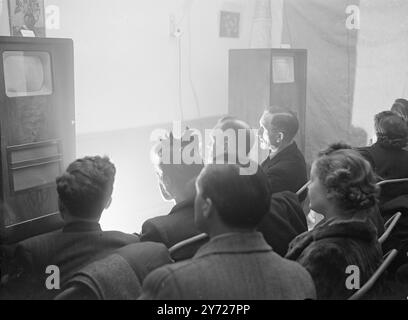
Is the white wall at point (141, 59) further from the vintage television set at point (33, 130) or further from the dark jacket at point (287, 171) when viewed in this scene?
the dark jacket at point (287, 171)

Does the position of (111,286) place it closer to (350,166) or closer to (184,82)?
(350,166)

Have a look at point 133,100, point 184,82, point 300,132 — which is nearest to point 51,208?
point 133,100

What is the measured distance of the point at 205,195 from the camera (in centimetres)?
112

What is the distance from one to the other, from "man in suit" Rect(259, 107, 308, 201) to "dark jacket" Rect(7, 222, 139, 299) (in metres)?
1.11

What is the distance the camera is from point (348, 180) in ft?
4.93

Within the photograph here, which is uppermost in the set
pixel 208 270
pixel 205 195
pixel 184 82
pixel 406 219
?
pixel 184 82

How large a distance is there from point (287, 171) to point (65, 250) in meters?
1.30

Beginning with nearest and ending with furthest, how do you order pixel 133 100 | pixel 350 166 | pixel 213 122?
1. pixel 350 166
2. pixel 133 100
3. pixel 213 122

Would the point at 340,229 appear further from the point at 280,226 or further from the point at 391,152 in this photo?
the point at 391,152

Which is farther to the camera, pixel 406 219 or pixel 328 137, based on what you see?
pixel 328 137

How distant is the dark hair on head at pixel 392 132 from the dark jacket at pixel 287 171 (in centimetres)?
44

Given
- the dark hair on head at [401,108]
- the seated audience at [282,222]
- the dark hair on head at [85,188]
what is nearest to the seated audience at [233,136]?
the seated audience at [282,222]

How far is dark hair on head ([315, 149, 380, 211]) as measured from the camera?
4.92 feet
